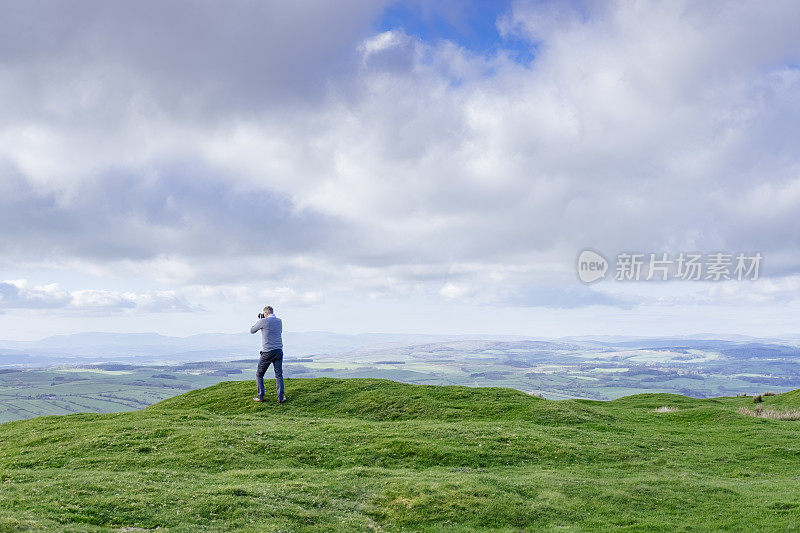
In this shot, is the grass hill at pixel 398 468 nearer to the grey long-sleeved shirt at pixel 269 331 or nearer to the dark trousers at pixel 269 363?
the dark trousers at pixel 269 363

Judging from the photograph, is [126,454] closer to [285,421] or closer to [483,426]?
[285,421]

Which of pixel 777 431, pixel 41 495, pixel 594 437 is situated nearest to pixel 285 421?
pixel 41 495

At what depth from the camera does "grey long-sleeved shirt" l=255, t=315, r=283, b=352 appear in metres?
29.3

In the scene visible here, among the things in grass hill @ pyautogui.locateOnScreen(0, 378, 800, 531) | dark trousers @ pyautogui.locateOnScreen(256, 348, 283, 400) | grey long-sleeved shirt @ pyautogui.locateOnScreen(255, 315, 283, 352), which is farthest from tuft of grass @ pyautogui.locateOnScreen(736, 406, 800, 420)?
grey long-sleeved shirt @ pyautogui.locateOnScreen(255, 315, 283, 352)

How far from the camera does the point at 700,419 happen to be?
108 feet

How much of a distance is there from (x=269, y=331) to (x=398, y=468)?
13.0m

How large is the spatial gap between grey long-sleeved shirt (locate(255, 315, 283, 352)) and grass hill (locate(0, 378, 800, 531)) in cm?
397

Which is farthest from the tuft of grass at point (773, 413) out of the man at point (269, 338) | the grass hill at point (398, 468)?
the man at point (269, 338)

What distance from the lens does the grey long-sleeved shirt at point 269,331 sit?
96.1 feet

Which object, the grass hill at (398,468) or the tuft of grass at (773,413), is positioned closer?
the grass hill at (398,468)

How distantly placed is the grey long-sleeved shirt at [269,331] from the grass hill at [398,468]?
397 cm

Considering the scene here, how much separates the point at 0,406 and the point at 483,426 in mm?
241793

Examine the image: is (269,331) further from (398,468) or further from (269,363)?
(398,468)

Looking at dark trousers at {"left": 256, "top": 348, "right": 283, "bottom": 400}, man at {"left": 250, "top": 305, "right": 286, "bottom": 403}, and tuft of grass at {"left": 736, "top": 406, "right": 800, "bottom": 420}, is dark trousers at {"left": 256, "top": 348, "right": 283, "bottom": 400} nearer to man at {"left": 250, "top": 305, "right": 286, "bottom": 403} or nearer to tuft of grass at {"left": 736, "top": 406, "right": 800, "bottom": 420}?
man at {"left": 250, "top": 305, "right": 286, "bottom": 403}
